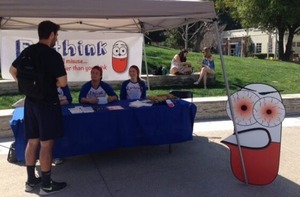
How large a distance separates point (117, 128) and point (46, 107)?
1.33 meters

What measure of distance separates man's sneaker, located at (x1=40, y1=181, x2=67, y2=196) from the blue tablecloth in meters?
0.53

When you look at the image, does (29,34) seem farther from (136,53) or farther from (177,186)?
(177,186)

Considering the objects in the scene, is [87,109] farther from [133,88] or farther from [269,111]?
[269,111]

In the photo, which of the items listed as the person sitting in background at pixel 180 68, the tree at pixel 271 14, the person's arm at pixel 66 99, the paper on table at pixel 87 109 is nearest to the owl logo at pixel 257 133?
the paper on table at pixel 87 109

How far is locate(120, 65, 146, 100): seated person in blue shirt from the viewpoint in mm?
6125

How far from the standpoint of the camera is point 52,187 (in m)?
4.13

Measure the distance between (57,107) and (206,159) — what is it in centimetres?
240

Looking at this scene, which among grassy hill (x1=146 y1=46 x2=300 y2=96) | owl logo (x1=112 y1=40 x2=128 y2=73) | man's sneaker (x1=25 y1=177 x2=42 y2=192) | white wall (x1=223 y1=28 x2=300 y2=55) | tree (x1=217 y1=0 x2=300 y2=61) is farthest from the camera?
white wall (x1=223 y1=28 x2=300 y2=55)

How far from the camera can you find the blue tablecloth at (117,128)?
467 centimetres

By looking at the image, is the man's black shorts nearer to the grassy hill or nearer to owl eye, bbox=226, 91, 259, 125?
owl eye, bbox=226, 91, 259, 125

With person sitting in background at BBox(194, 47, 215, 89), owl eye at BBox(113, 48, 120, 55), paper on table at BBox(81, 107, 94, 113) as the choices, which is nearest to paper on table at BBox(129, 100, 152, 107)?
paper on table at BBox(81, 107, 94, 113)

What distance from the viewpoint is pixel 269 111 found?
4.32 meters

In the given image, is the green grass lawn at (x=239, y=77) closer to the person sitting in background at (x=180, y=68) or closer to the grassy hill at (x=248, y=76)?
the grassy hill at (x=248, y=76)

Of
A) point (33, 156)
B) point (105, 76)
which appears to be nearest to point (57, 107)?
point (33, 156)
